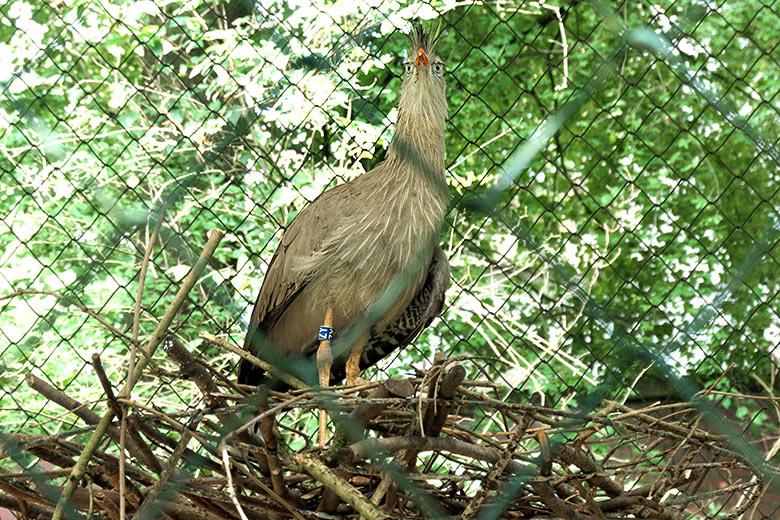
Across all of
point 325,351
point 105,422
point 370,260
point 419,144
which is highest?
point 419,144

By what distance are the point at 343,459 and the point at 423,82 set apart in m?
1.25

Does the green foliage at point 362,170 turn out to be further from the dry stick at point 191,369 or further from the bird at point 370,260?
the dry stick at point 191,369

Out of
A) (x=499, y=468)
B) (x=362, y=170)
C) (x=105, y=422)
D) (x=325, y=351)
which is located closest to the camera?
(x=105, y=422)

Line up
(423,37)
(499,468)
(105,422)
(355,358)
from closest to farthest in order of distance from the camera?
(105,422) → (499,468) → (355,358) → (423,37)

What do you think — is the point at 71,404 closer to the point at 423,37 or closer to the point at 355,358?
the point at 355,358

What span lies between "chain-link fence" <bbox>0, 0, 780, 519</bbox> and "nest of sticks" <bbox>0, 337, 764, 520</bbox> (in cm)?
89

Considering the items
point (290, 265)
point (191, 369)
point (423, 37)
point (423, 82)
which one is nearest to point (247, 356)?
point (191, 369)

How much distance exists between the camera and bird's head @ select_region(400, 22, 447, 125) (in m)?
2.54

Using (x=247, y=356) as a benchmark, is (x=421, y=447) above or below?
below

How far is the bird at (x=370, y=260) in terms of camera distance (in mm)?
2363

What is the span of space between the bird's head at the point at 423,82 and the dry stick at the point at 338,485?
1.23m

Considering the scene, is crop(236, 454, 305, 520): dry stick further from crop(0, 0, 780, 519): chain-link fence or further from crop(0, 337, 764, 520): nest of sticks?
crop(0, 0, 780, 519): chain-link fence

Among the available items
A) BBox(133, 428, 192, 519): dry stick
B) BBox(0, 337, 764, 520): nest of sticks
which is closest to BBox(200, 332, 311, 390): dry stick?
BBox(0, 337, 764, 520): nest of sticks

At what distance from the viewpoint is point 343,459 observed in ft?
5.25
